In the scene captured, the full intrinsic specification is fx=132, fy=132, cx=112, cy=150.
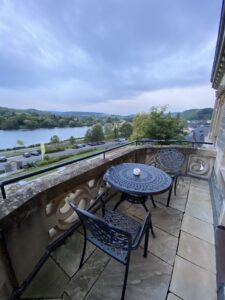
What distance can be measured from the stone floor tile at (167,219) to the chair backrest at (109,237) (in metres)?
1.05

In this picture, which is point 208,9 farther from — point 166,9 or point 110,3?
point 110,3

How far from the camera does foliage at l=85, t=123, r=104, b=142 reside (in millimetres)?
39750

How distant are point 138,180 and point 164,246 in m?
0.81

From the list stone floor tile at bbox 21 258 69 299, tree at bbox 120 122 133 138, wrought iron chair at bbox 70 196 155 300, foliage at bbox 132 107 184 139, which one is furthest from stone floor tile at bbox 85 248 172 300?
tree at bbox 120 122 133 138

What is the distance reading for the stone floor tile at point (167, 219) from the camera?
183 cm

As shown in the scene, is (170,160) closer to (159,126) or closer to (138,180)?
(138,180)

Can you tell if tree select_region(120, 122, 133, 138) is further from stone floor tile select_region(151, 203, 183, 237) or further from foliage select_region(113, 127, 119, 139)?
stone floor tile select_region(151, 203, 183, 237)

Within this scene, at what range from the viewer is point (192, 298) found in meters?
1.11

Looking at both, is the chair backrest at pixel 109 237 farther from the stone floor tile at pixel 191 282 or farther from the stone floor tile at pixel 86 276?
the stone floor tile at pixel 191 282

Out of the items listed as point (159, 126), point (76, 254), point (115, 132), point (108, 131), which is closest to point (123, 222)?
point (76, 254)


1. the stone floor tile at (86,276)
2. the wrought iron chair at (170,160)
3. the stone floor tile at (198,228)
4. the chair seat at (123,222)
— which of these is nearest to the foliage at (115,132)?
the wrought iron chair at (170,160)

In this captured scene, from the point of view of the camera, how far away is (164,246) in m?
1.57

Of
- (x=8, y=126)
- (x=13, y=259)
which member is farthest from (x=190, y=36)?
(x=8, y=126)

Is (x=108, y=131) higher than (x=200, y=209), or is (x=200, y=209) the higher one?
(x=200, y=209)
